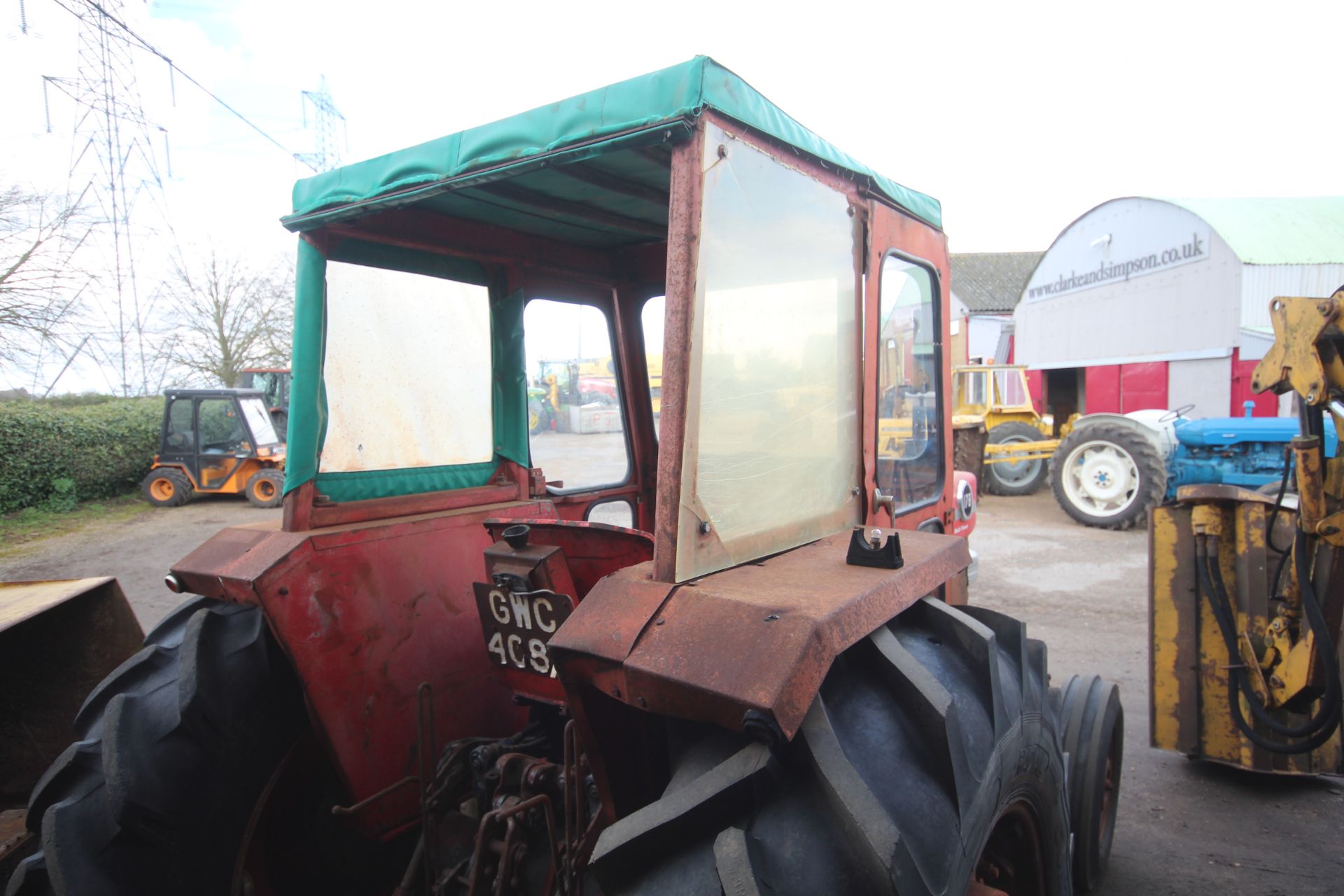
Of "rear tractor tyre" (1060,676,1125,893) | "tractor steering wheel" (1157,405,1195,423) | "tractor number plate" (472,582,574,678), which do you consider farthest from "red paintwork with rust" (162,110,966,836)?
"tractor steering wheel" (1157,405,1195,423)

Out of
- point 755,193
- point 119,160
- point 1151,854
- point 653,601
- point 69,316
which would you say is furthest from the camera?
point 119,160

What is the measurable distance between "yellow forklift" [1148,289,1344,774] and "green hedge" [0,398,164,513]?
1702cm

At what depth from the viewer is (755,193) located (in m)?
1.52

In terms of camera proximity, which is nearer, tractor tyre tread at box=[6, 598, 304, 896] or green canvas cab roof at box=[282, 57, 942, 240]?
green canvas cab roof at box=[282, 57, 942, 240]

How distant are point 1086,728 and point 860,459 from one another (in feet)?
5.46

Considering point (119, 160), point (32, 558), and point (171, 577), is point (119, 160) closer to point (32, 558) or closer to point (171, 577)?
point (32, 558)

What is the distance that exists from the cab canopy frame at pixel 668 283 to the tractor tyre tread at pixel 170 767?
0.41m

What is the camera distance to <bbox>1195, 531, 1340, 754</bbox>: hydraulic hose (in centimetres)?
271

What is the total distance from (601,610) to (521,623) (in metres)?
0.62

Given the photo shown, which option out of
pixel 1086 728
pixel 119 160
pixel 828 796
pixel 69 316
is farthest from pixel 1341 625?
pixel 119 160

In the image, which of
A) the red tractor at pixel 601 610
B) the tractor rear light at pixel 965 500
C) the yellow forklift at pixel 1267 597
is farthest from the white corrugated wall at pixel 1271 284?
the red tractor at pixel 601 610

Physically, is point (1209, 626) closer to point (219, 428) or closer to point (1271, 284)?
point (1271, 284)

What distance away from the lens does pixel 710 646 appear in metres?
1.20

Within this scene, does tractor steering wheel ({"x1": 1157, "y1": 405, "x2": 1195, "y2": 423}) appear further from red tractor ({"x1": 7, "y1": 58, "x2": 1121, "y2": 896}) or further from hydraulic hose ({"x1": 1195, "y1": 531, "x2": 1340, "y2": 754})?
red tractor ({"x1": 7, "y1": 58, "x2": 1121, "y2": 896})
